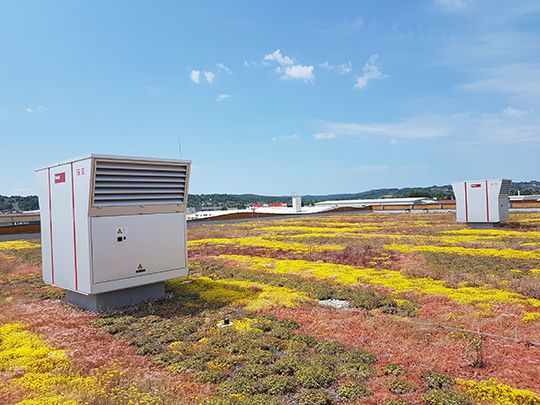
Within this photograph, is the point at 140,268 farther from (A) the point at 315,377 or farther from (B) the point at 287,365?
(A) the point at 315,377

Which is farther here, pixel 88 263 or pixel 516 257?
pixel 516 257

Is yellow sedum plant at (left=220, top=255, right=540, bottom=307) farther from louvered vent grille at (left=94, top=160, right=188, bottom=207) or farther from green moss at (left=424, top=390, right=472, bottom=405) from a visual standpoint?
louvered vent grille at (left=94, top=160, right=188, bottom=207)

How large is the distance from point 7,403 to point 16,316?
6000 millimetres

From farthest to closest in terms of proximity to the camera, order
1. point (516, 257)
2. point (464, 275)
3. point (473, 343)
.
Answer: point (516, 257)
point (464, 275)
point (473, 343)

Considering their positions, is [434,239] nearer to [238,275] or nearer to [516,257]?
[516,257]

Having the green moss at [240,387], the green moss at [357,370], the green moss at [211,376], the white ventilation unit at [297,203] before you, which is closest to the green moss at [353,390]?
the green moss at [357,370]

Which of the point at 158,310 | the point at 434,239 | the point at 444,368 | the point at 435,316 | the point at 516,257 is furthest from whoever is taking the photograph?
the point at 434,239

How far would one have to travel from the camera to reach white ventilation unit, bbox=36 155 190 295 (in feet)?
35.1

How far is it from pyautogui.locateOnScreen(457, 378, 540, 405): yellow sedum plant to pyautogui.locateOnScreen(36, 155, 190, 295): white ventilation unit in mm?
8827

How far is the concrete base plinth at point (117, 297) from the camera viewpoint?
1145cm

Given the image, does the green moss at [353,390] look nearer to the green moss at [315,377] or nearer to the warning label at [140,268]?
the green moss at [315,377]

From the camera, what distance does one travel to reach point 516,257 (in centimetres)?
1986

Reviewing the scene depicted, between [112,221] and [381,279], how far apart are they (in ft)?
33.7

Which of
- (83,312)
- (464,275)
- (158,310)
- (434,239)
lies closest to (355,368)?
(158,310)
